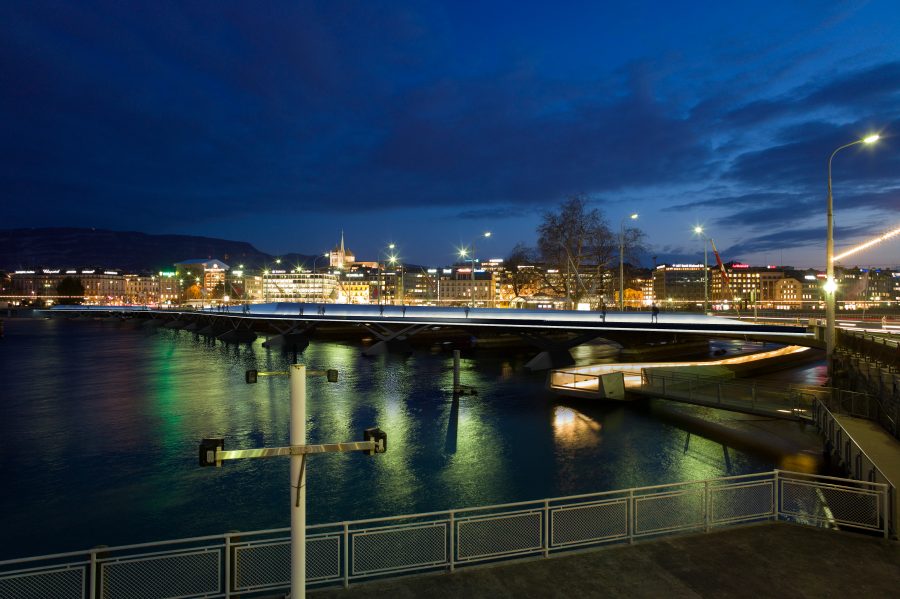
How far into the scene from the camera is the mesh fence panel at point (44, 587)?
9.19 m

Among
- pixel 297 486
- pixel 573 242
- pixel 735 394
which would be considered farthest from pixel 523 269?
pixel 297 486

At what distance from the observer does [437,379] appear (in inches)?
1699

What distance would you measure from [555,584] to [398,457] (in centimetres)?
1419

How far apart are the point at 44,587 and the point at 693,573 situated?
10.8 m

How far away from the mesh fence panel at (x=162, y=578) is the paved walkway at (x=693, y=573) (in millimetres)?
4426

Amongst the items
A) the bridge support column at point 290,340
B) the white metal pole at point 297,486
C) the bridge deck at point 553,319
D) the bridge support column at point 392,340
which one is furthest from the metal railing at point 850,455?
the bridge support column at point 290,340

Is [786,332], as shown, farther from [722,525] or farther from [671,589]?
[671,589]

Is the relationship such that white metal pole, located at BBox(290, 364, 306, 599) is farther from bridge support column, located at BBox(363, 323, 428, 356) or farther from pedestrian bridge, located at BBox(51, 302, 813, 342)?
bridge support column, located at BBox(363, 323, 428, 356)

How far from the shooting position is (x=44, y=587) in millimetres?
9633

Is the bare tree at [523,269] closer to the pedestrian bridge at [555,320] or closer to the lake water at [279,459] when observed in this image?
the pedestrian bridge at [555,320]

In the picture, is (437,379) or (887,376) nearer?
(887,376)

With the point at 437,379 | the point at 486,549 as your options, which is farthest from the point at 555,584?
the point at 437,379

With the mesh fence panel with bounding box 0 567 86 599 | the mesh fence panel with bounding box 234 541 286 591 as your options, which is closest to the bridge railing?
the mesh fence panel with bounding box 234 541 286 591

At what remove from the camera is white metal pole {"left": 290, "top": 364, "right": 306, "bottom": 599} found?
5.83 meters
